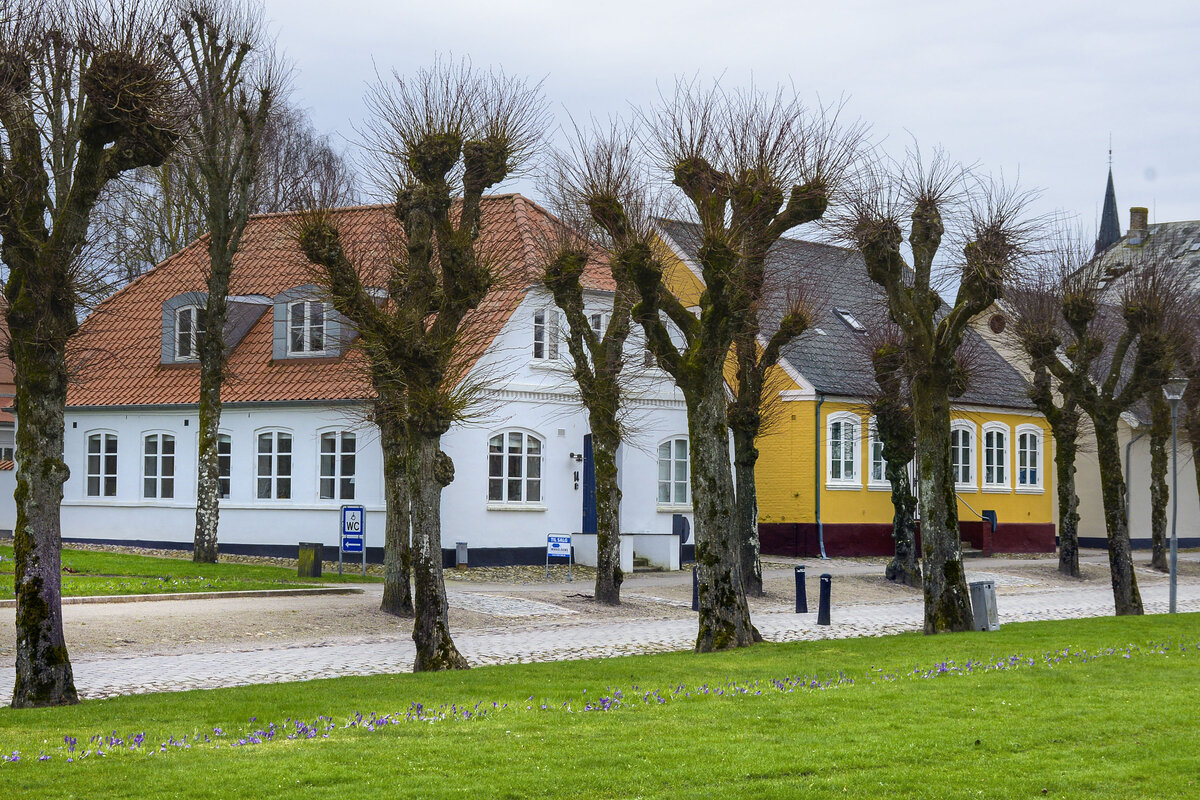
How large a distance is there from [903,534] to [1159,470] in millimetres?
9688

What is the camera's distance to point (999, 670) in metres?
14.1

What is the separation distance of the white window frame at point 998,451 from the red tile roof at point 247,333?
15.2 m

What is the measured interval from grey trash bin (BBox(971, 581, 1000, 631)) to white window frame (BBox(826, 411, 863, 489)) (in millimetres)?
17420

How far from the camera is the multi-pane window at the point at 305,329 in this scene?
101 ft

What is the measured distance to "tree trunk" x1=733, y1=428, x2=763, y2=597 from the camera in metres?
25.6

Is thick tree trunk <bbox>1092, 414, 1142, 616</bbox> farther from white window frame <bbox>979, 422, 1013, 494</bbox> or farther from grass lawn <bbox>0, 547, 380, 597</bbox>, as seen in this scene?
white window frame <bbox>979, 422, 1013, 494</bbox>

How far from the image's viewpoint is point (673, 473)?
110 ft

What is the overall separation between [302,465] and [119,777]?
2231 centimetres

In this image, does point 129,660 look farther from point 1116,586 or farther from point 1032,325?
point 1032,325

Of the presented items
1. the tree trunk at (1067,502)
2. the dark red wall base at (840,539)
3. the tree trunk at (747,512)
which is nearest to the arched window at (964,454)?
the dark red wall base at (840,539)

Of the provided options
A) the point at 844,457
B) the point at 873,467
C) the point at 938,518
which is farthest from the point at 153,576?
the point at 873,467

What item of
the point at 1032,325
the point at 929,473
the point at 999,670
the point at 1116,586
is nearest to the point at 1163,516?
the point at 1032,325

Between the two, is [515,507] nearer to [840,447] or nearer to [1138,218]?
[840,447]

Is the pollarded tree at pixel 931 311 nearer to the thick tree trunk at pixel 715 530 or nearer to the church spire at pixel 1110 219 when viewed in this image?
the thick tree trunk at pixel 715 530
